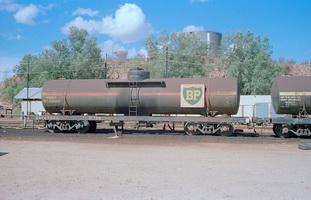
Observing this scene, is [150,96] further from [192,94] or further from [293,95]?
[293,95]

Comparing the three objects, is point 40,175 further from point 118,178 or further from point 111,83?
point 111,83

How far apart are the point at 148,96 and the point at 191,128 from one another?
11.1 feet

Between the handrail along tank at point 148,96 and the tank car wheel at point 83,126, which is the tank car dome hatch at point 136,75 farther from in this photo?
the tank car wheel at point 83,126

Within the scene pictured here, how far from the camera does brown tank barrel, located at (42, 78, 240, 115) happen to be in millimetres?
17172

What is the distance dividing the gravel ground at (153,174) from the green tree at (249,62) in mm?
29674

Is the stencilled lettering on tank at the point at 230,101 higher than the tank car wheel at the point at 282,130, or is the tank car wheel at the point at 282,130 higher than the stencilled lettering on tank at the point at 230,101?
the stencilled lettering on tank at the point at 230,101

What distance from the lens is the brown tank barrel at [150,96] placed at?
56.3ft

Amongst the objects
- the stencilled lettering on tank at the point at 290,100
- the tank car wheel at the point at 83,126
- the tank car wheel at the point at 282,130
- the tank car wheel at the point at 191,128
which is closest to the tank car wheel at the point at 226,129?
the tank car wheel at the point at 191,128

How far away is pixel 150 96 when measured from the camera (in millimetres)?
17875

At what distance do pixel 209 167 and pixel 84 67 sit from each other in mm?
41985

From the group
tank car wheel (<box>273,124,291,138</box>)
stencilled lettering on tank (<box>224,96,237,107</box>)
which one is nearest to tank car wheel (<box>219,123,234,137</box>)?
stencilled lettering on tank (<box>224,96,237,107</box>)

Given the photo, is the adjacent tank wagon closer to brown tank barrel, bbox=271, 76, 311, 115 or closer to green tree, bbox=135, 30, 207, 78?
brown tank barrel, bbox=271, 76, 311, 115

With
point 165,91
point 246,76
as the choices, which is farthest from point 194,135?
point 246,76

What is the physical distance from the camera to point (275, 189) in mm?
6555
